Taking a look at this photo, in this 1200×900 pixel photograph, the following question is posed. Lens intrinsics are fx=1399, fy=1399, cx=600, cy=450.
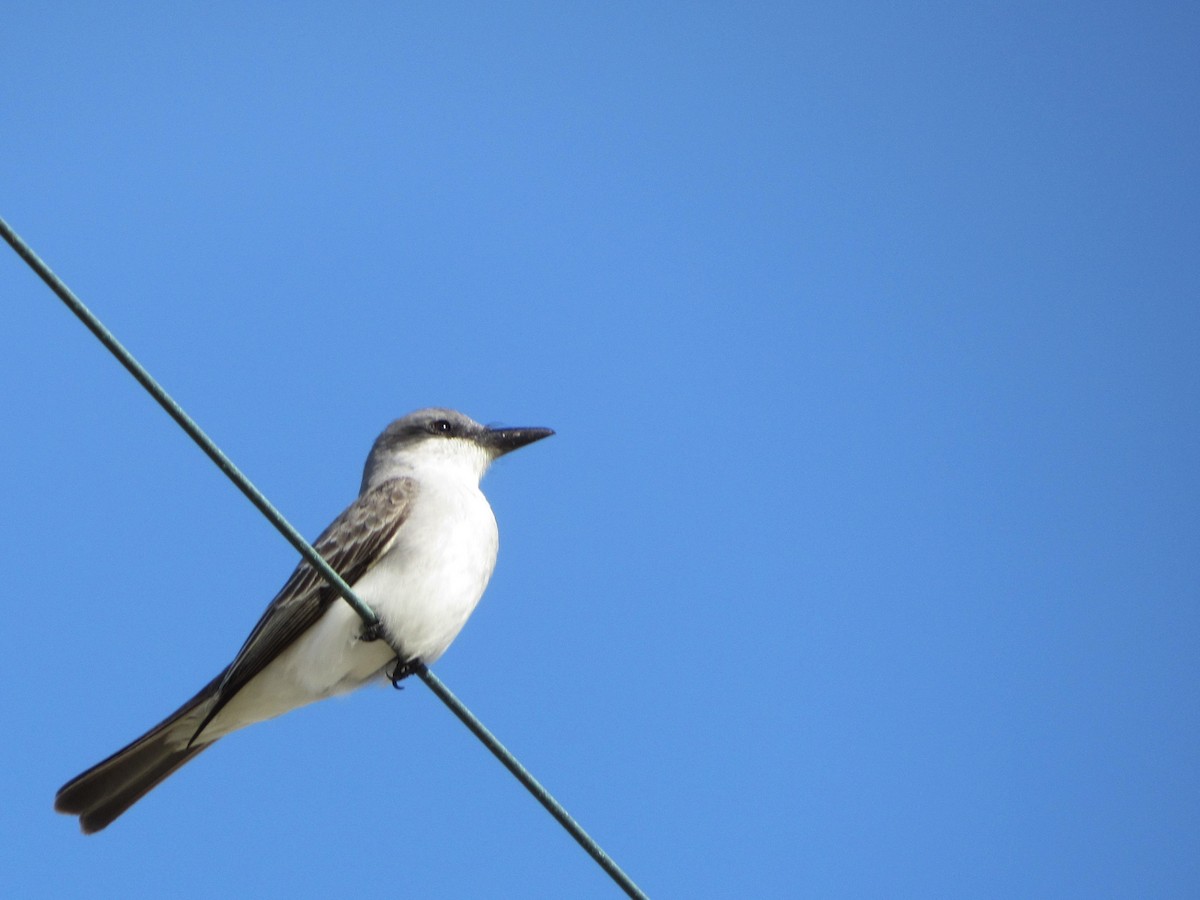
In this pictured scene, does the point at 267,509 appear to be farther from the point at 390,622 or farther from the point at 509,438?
the point at 509,438

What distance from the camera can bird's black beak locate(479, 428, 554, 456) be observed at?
7.78 metres

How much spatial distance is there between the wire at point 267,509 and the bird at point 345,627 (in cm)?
147

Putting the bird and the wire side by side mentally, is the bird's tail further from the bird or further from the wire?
the wire

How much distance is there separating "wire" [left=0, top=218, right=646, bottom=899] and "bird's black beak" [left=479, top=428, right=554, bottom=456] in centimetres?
306

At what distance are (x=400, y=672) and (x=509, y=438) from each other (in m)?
1.87

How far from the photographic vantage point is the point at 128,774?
6570 millimetres

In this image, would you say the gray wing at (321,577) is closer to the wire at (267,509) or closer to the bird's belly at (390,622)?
the bird's belly at (390,622)

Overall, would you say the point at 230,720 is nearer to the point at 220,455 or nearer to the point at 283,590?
the point at 283,590

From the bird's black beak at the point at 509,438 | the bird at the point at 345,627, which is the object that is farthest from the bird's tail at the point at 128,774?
the bird's black beak at the point at 509,438

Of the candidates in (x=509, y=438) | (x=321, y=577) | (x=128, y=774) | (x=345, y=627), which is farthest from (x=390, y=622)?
(x=509, y=438)

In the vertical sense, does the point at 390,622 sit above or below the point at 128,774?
below

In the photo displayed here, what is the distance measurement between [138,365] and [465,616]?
3.09 meters

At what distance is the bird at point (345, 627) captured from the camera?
6211 mm

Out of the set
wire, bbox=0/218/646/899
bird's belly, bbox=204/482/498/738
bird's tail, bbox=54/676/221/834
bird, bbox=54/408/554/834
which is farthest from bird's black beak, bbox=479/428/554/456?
wire, bbox=0/218/646/899
